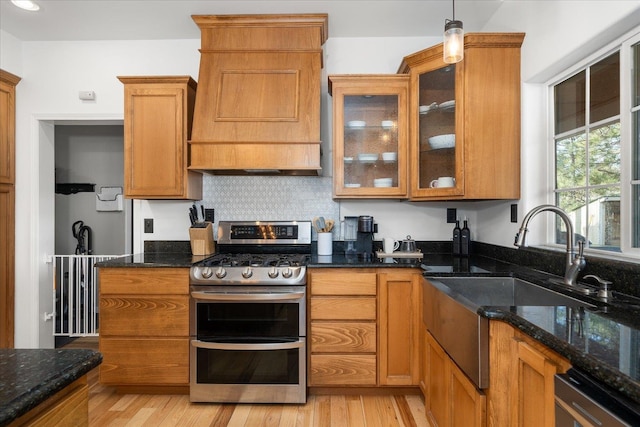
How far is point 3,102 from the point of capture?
2.84 metres

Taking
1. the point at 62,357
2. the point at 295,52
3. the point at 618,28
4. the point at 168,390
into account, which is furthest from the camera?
the point at 295,52

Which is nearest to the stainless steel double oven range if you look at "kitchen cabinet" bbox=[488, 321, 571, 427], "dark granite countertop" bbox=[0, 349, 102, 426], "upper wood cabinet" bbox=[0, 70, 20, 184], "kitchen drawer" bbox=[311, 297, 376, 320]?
"kitchen drawer" bbox=[311, 297, 376, 320]

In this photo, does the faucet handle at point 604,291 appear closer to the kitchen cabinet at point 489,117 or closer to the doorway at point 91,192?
the kitchen cabinet at point 489,117

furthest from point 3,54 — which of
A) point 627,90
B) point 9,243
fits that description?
point 627,90

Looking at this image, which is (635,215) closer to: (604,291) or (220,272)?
(604,291)

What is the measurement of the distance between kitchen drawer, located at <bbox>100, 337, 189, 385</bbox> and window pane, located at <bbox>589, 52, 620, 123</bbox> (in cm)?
258

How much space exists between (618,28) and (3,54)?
12.8 ft

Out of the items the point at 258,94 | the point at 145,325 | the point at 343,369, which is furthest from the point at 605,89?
the point at 145,325

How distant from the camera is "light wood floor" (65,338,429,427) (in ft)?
6.93

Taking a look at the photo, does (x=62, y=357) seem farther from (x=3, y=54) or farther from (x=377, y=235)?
(x=3, y=54)

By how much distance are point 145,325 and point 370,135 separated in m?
1.95

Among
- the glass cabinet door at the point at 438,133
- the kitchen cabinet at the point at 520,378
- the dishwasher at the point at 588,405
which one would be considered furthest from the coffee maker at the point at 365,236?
the dishwasher at the point at 588,405

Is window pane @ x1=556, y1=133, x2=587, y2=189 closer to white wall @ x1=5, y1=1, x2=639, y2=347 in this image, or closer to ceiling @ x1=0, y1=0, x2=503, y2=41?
white wall @ x1=5, y1=1, x2=639, y2=347

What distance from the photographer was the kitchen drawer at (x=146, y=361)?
7.57 ft
